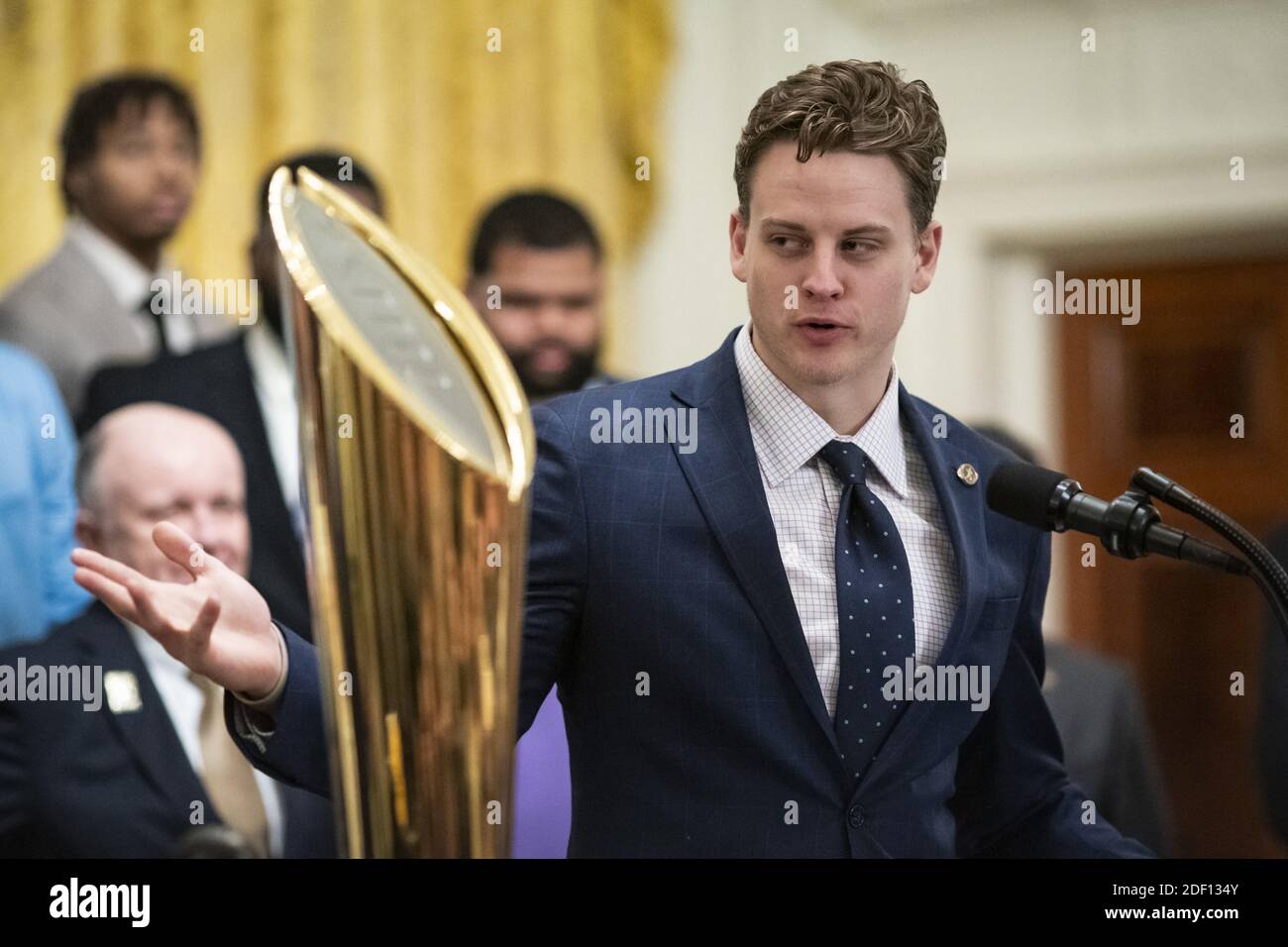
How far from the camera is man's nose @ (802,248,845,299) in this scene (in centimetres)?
109

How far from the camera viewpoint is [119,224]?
7.66ft

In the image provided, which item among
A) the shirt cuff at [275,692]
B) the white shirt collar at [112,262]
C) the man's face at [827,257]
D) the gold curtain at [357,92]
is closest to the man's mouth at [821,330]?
the man's face at [827,257]

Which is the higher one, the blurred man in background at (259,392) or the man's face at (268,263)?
the man's face at (268,263)

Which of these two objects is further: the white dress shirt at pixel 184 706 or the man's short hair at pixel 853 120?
the white dress shirt at pixel 184 706

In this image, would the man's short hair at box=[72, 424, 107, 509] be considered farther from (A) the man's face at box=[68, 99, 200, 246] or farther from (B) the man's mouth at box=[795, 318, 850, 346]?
(B) the man's mouth at box=[795, 318, 850, 346]

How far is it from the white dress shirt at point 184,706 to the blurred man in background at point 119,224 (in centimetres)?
70

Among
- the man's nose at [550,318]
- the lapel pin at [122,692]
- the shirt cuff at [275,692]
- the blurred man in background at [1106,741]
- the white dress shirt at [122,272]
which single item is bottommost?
the blurred man in background at [1106,741]

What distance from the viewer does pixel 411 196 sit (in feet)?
8.15

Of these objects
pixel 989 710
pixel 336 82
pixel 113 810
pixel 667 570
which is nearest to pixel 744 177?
pixel 667 570

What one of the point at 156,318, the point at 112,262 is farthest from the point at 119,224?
the point at 156,318

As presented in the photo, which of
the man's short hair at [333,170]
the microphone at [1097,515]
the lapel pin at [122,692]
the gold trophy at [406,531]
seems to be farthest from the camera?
the man's short hair at [333,170]

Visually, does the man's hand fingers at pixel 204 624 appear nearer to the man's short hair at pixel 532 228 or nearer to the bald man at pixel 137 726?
the bald man at pixel 137 726

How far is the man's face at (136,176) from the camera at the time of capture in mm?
2314

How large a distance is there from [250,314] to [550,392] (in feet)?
1.68
